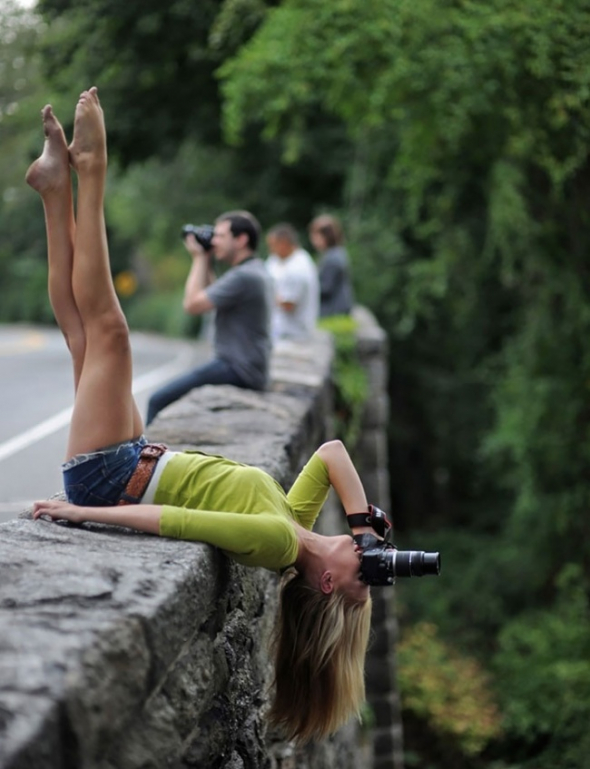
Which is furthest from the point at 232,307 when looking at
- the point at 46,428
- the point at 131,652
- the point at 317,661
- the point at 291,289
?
the point at 131,652

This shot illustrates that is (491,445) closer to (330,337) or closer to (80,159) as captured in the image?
(330,337)

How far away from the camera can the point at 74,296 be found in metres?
3.90

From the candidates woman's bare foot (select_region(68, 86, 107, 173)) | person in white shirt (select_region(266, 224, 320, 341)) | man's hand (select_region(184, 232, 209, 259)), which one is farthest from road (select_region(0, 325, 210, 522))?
woman's bare foot (select_region(68, 86, 107, 173))

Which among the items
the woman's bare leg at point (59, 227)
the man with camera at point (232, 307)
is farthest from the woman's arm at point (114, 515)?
the man with camera at point (232, 307)

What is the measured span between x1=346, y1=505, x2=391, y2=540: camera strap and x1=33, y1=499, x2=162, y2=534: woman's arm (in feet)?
2.53

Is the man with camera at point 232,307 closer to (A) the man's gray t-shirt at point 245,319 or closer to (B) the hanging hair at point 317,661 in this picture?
(A) the man's gray t-shirt at point 245,319

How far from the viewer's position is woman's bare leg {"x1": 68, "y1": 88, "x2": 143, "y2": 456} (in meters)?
3.81

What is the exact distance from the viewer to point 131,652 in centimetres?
249

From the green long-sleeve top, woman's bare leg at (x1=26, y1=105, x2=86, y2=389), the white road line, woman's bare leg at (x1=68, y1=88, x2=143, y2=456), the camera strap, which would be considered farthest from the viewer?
the white road line

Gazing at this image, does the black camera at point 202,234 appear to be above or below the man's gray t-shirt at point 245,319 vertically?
above

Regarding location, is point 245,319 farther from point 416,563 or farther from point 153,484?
point 416,563

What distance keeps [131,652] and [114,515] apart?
110 centimetres

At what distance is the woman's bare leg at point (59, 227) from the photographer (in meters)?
3.93

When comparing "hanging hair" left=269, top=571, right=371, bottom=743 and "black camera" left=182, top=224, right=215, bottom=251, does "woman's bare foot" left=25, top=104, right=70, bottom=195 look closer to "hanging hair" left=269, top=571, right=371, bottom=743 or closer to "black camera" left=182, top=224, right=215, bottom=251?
"hanging hair" left=269, top=571, right=371, bottom=743
